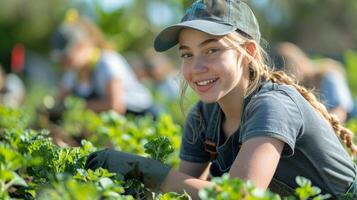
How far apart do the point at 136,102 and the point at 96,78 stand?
2.01ft

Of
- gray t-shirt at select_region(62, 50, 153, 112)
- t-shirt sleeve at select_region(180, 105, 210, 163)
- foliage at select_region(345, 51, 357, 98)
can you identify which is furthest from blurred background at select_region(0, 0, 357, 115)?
t-shirt sleeve at select_region(180, 105, 210, 163)

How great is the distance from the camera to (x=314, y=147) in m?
2.79

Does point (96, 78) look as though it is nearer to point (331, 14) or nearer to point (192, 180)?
point (192, 180)

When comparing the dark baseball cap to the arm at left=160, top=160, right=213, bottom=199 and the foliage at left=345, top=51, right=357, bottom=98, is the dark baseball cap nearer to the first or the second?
the arm at left=160, top=160, right=213, bottom=199

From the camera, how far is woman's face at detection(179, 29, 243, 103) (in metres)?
2.85

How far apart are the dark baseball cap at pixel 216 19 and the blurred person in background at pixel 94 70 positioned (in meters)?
3.91

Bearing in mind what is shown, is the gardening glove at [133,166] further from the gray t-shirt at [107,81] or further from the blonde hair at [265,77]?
the gray t-shirt at [107,81]

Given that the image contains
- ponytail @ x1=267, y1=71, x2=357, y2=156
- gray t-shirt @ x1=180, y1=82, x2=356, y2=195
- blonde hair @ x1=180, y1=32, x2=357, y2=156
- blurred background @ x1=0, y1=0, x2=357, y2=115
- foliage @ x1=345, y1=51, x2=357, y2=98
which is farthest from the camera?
blurred background @ x1=0, y1=0, x2=357, y2=115

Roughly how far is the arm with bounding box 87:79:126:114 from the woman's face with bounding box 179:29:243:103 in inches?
157

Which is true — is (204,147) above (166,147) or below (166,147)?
below

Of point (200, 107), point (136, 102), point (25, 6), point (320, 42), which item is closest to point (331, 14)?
point (320, 42)

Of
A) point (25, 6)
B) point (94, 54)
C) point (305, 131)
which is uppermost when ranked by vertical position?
point (305, 131)

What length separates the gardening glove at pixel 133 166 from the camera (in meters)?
2.56

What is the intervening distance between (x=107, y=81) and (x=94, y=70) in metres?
0.19
